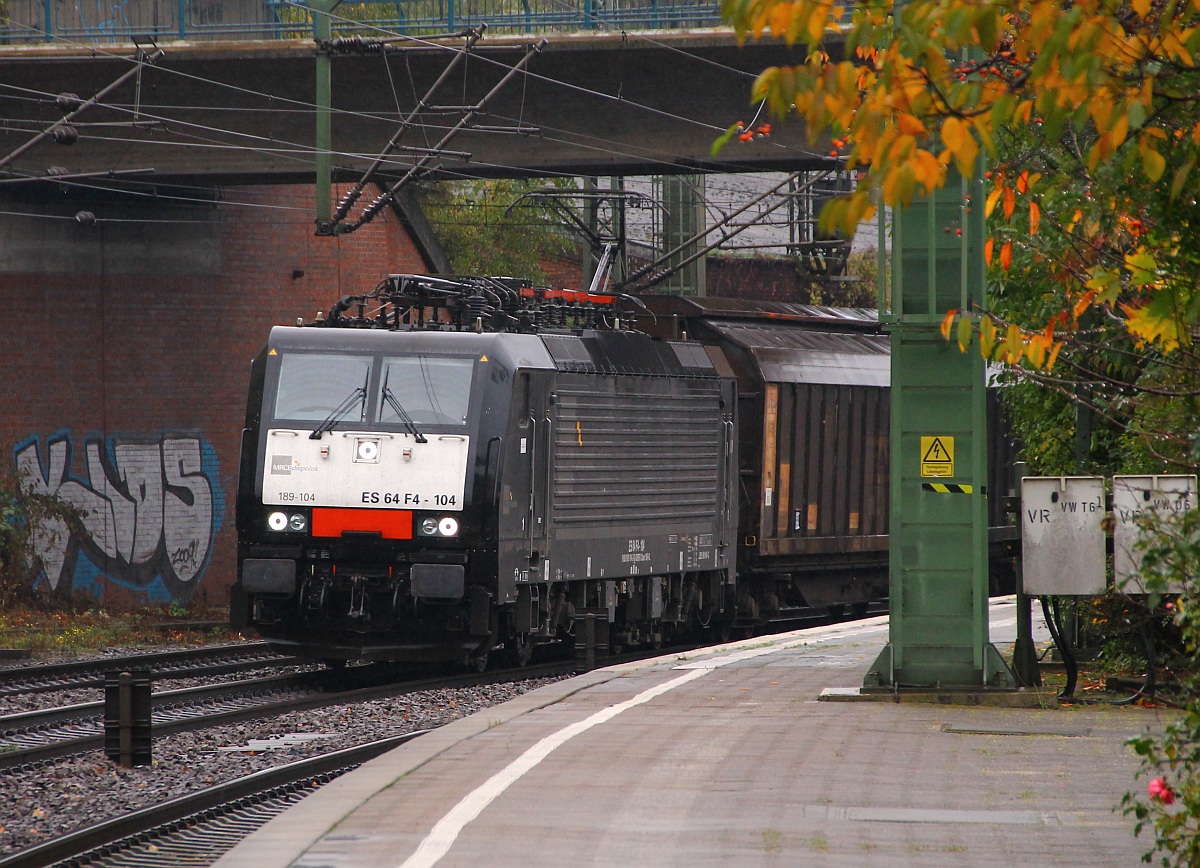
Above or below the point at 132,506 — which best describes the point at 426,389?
above

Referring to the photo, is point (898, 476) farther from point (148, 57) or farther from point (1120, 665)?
point (148, 57)

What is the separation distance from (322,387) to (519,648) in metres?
3.18

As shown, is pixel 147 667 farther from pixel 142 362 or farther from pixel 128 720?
pixel 142 362

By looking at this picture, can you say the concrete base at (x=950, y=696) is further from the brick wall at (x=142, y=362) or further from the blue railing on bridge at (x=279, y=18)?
the brick wall at (x=142, y=362)

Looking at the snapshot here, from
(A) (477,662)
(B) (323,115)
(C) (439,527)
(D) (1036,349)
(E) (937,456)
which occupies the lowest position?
(A) (477,662)

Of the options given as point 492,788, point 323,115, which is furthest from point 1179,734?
point 323,115

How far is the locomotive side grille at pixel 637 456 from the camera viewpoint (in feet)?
55.7

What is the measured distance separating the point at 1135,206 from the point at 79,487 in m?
19.8

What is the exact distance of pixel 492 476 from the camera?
50.3 ft

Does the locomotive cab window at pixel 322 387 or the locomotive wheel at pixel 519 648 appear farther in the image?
the locomotive wheel at pixel 519 648

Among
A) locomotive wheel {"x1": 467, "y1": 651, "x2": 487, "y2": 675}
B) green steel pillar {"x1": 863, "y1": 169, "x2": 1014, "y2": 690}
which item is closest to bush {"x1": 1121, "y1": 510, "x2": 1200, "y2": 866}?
green steel pillar {"x1": 863, "y1": 169, "x2": 1014, "y2": 690}

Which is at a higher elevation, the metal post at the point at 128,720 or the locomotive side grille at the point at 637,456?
the locomotive side grille at the point at 637,456

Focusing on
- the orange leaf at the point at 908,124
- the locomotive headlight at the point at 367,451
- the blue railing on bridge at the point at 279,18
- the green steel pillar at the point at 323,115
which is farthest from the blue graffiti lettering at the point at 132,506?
the orange leaf at the point at 908,124

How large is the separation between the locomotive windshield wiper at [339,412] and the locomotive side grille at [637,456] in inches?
77.1
